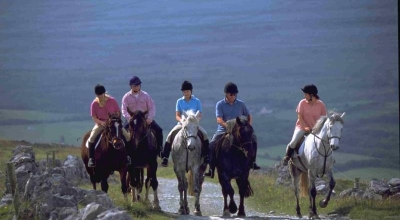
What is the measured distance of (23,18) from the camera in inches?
1505

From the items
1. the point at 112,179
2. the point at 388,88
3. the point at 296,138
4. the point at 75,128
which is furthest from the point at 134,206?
the point at 388,88

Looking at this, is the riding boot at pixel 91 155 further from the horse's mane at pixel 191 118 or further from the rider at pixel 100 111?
the horse's mane at pixel 191 118

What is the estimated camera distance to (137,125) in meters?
19.0

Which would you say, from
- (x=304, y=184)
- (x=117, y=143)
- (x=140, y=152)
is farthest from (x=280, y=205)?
(x=117, y=143)

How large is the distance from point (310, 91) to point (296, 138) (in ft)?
3.44

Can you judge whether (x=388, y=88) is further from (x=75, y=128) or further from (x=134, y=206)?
(x=134, y=206)

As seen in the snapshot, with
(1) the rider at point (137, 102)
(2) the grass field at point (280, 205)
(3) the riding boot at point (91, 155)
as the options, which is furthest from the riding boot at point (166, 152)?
(3) the riding boot at point (91, 155)

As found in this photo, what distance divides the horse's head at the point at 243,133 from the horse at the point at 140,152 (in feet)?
6.90

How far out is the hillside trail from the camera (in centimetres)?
1841

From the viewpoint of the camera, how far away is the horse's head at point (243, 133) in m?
17.9

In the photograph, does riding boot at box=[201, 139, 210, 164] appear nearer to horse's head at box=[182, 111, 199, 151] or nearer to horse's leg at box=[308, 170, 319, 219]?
horse's head at box=[182, 111, 199, 151]

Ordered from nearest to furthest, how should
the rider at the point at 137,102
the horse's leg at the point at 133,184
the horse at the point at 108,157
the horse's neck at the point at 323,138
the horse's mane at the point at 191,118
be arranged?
1. the horse's mane at the point at 191,118
2. the horse's neck at the point at 323,138
3. the horse at the point at 108,157
4. the rider at the point at 137,102
5. the horse's leg at the point at 133,184

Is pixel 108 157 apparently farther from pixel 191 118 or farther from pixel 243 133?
pixel 243 133

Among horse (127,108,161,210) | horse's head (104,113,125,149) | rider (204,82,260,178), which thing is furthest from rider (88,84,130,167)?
rider (204,82,260,178)
